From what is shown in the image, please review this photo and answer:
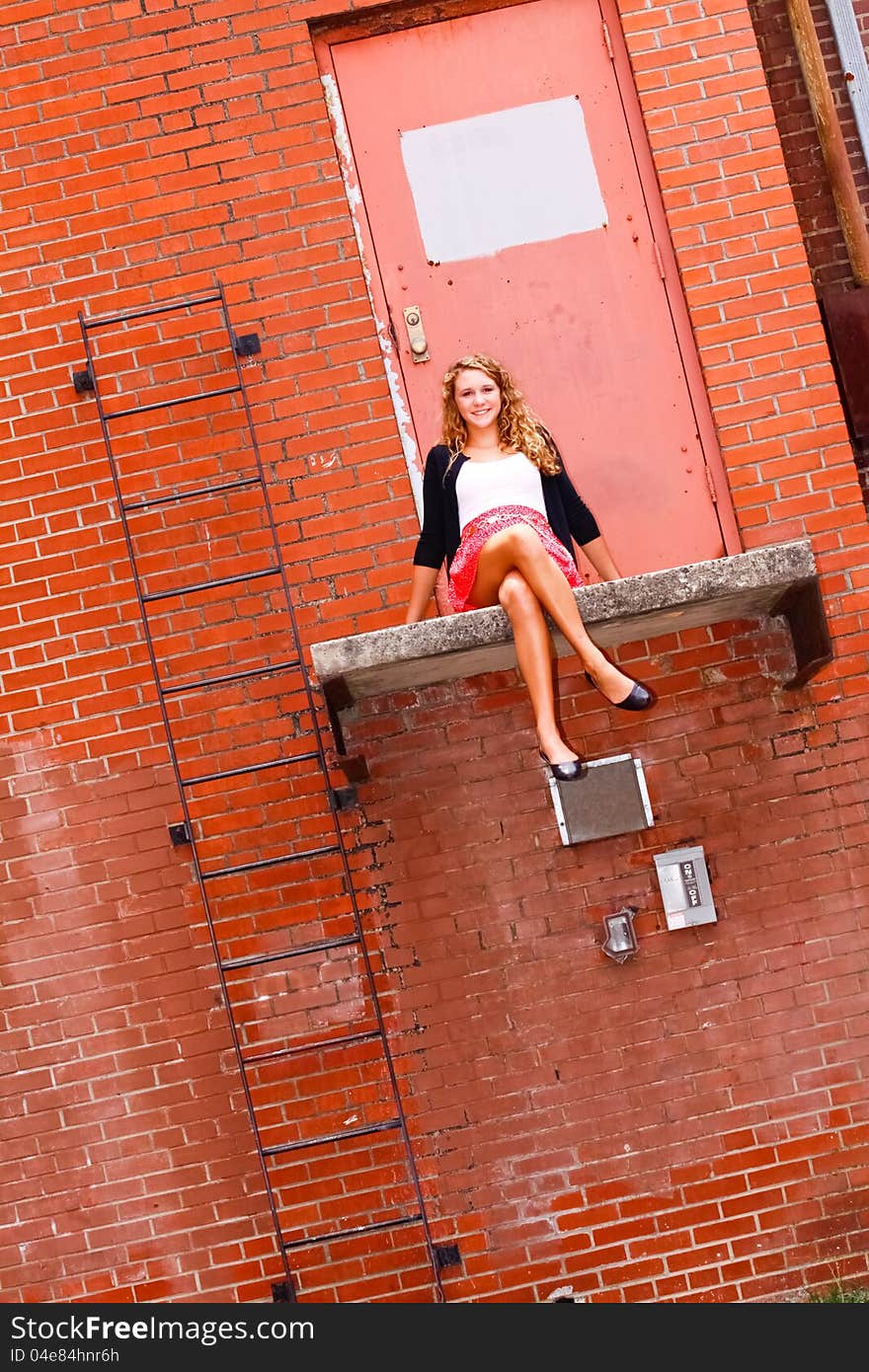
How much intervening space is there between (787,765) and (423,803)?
1.36 metres

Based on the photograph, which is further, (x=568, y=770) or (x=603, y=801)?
(x=603, y=801)

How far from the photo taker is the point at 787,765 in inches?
194

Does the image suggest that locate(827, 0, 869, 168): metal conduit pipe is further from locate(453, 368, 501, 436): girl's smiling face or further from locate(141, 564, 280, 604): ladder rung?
locate(141, 564, 280, 604): ladder rung

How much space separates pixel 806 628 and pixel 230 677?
82.7 inches

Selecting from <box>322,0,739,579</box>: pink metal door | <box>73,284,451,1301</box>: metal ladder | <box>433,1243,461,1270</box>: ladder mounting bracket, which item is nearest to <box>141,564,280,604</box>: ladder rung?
<box>73,284,451,1301</box>: metal ladder

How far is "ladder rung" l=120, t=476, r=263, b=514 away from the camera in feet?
16.1

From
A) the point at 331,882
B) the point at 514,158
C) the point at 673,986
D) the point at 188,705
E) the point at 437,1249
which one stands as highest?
the point at 514,158

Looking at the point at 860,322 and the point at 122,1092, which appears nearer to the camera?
the point at 122,1092

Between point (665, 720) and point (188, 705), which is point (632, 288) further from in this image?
point (188, 705)

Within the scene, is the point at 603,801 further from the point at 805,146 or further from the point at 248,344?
the point at 805,146

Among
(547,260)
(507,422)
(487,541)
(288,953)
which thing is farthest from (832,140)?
(288,953)

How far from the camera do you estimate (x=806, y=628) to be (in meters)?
4.77

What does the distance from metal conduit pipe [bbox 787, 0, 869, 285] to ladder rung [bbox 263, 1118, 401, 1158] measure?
12.3 ft

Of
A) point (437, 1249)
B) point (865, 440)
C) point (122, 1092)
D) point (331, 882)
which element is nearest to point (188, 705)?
point (331, 882)
